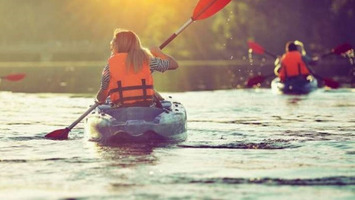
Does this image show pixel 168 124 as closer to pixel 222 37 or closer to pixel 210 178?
pixel 210 178

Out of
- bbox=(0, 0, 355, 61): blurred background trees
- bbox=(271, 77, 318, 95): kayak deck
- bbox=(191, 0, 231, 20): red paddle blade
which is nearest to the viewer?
bbox=(191, 0, 231, 20): red paddle blade

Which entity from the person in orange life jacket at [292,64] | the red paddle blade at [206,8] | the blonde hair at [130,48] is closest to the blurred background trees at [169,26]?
the person in orange life jacket at [292,64]

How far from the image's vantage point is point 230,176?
387 inches

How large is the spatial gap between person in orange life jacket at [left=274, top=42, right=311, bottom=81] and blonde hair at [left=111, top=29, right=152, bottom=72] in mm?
11988

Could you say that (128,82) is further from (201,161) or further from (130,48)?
(201,161)

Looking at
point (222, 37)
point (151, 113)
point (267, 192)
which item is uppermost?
point (222, 37)

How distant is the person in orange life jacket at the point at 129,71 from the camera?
1262 centimetres

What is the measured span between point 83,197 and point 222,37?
6135cm

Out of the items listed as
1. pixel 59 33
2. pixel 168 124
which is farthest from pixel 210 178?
pixel 59 33

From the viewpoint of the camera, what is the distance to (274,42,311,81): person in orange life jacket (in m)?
24.3

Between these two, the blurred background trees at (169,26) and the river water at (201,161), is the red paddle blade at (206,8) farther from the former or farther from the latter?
the blurred background trees at (169,26)

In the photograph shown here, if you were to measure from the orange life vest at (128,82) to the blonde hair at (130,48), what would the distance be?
0.22 feet

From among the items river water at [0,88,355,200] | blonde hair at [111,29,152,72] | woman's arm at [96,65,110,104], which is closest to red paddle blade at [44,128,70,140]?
river water at [0,88,355,200]

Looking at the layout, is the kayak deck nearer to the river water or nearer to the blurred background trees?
the river water
